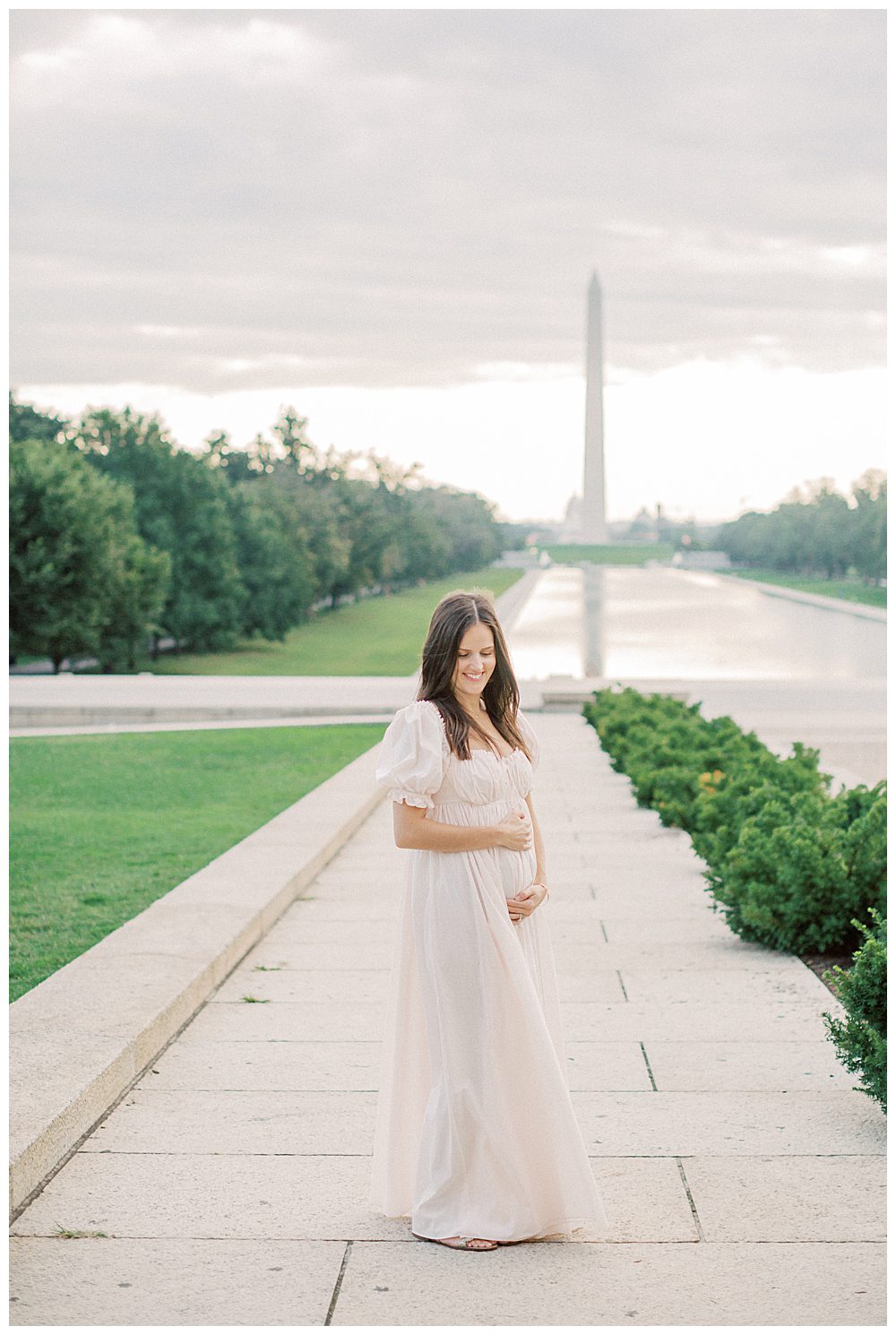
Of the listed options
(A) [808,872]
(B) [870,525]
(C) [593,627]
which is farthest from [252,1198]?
(B) [870,525]

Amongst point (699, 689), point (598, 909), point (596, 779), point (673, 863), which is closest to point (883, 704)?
point (699, 689)

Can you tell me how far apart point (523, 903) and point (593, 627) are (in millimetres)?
42505

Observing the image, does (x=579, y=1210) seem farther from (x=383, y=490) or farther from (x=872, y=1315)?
(x=383, y=490)

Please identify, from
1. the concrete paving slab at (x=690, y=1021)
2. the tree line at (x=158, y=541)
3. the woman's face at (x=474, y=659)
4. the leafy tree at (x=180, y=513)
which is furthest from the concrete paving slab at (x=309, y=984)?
the leafy tree at (x=180, y=513)

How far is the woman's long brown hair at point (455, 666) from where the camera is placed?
13.1ft

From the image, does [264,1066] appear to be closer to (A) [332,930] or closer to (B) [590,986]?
(B) [590,986]

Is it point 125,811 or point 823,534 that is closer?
point 125,811

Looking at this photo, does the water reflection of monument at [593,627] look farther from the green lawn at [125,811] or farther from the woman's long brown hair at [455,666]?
the woman's long brown hair at [455,666]

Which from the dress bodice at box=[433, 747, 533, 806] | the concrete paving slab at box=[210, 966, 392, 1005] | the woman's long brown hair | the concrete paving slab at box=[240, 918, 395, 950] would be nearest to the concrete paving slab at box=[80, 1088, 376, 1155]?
the concrete paving slab at box=[210, 966, 392, 1005]

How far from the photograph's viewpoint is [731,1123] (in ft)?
16.1

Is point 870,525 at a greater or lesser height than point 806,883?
greater

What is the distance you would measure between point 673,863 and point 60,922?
160 inches

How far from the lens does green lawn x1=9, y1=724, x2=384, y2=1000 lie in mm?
8289

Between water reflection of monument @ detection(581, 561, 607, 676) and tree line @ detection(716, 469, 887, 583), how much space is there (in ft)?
44.8
